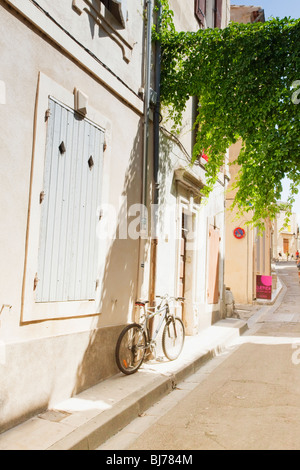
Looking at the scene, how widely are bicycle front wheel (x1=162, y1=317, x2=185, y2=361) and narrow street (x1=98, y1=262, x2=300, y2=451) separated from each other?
1.73 feet

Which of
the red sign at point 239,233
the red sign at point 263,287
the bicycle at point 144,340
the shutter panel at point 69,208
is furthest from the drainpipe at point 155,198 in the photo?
the red sign at point 263,287

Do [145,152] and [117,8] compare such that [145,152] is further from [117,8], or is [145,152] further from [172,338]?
[172,338]

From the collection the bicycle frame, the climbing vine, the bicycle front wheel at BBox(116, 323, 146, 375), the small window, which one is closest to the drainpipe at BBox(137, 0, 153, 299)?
the bicycle frame

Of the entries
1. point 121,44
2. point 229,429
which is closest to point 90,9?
point 121,44

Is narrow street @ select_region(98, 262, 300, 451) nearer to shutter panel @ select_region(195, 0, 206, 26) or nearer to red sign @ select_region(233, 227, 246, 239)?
shutter panel @ select_region(195, 0, 206, 26)

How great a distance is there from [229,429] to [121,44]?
17.5 ft

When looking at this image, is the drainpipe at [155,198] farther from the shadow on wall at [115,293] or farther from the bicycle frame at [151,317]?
the shadow on wall at [115,293]

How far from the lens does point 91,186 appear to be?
18.0 ft

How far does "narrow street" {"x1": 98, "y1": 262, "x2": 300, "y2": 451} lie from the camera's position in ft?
13.1

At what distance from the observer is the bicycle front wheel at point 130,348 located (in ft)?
19.3

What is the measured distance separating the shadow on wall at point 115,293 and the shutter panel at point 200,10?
15.5 ft

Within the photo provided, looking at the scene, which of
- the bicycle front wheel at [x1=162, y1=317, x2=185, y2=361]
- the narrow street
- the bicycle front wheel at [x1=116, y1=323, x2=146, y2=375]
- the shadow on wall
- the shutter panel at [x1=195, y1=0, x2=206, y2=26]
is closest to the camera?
the narrow street

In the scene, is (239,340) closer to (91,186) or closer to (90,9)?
(91,186)

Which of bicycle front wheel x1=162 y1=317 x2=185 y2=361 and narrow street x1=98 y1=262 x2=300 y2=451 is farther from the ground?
bicycle front wheel x1=162 y1=317 x2=185 y2=361
